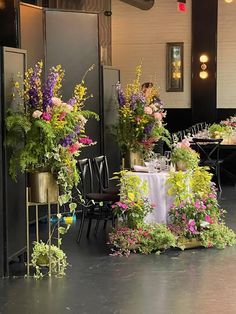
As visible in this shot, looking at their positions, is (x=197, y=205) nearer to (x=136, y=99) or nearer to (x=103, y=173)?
(x=103, y=173)

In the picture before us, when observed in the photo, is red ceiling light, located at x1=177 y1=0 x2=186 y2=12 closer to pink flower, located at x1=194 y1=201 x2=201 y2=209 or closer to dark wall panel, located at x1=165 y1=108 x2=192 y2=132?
dark wall panel, located at x1=165 y1=108 x2=192 y2=132

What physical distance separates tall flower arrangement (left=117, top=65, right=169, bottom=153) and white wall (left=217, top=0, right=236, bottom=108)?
577cm

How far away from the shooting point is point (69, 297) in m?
5.23

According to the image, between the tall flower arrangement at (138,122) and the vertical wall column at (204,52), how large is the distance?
18.3 ft

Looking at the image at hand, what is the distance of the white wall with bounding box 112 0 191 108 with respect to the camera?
1460cm

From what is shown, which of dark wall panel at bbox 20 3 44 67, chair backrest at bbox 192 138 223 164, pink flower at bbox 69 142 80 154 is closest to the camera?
pink flower at bbox 69 142 80 154

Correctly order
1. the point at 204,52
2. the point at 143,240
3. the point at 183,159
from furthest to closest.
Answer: the point at 204,52, the point at 183,159, the point at 143,240

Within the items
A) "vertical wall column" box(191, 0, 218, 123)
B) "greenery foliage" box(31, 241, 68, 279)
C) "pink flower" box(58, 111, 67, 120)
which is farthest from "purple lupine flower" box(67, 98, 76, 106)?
"vertical wall column" box(191, 0, 218, 123)

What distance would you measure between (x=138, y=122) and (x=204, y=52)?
6191 millimetres

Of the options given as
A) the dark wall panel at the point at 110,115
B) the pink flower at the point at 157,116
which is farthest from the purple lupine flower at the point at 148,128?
the dark wall panel at the point at 110,115

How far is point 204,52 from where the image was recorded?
1434cm

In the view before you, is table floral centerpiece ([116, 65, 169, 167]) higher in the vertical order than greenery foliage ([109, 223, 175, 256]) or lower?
higher

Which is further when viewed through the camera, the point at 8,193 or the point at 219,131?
the point at 219,131

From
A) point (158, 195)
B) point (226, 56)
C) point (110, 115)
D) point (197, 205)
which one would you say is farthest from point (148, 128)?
point (226, 56)
